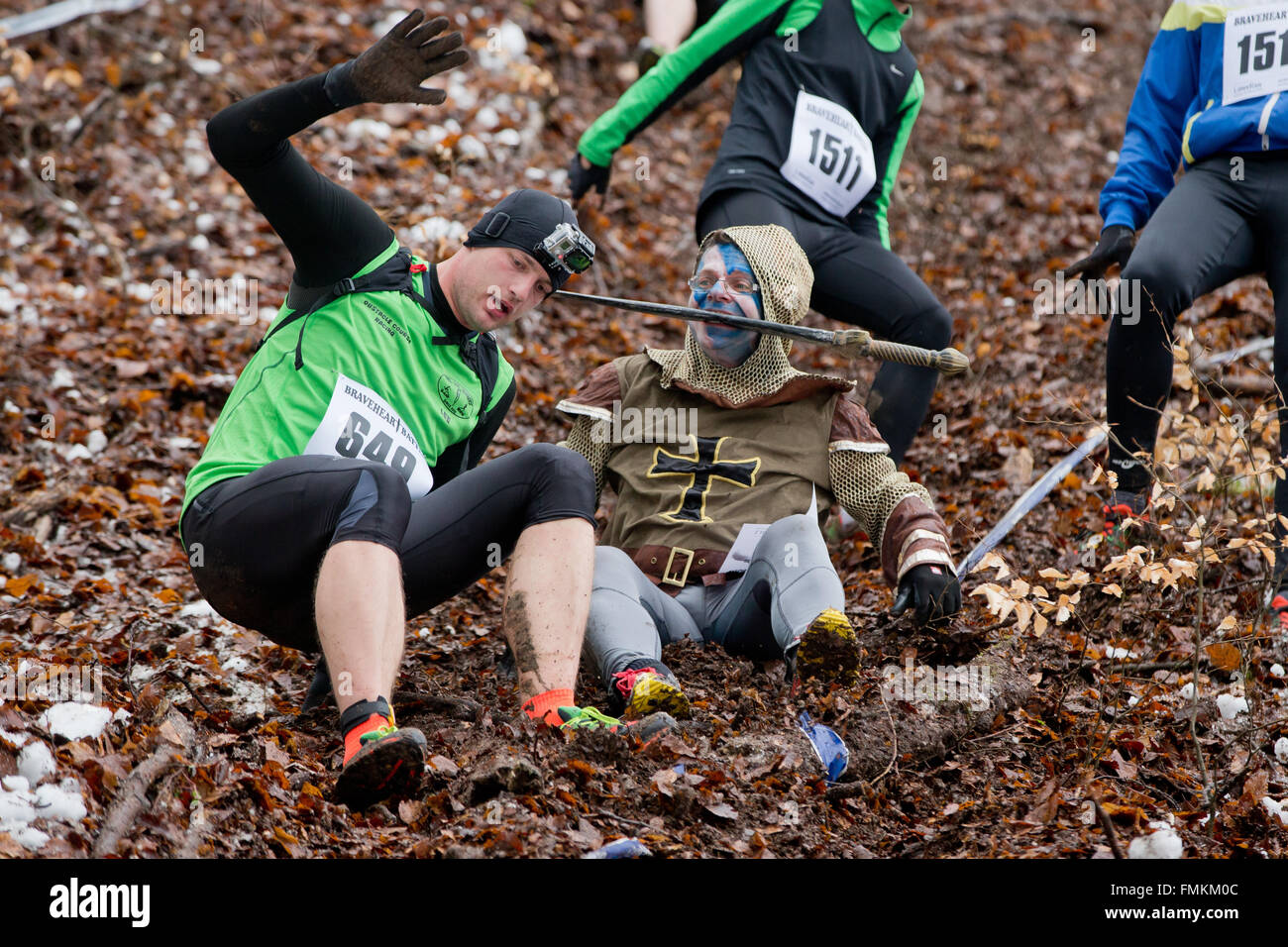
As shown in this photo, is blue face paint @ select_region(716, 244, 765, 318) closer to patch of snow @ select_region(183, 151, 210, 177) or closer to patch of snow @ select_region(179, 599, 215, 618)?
patch of snow @ select_region(179, 599, 215, 618)

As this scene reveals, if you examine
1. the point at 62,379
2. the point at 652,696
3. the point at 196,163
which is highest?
the point at 196,163

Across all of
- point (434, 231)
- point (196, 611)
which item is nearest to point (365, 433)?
point (196, 611)

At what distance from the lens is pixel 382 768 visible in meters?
2.93

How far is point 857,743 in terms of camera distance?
369cm

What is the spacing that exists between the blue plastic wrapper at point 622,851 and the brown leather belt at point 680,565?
149cm

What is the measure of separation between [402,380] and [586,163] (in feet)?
5.95

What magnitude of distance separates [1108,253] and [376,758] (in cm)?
352

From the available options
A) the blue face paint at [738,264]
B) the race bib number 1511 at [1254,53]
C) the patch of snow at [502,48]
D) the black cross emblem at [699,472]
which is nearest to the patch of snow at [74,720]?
the black cross emblem at [699,472]

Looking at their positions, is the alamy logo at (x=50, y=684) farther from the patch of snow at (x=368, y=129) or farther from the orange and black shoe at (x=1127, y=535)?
the patch of snow at (x=368, y=129)

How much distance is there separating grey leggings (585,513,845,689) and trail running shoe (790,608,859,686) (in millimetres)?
99

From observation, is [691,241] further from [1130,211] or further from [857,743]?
[857,743]

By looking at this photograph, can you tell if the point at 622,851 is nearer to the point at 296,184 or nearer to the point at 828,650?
the point at 828,650

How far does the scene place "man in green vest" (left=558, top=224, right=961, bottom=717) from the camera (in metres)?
4.06
